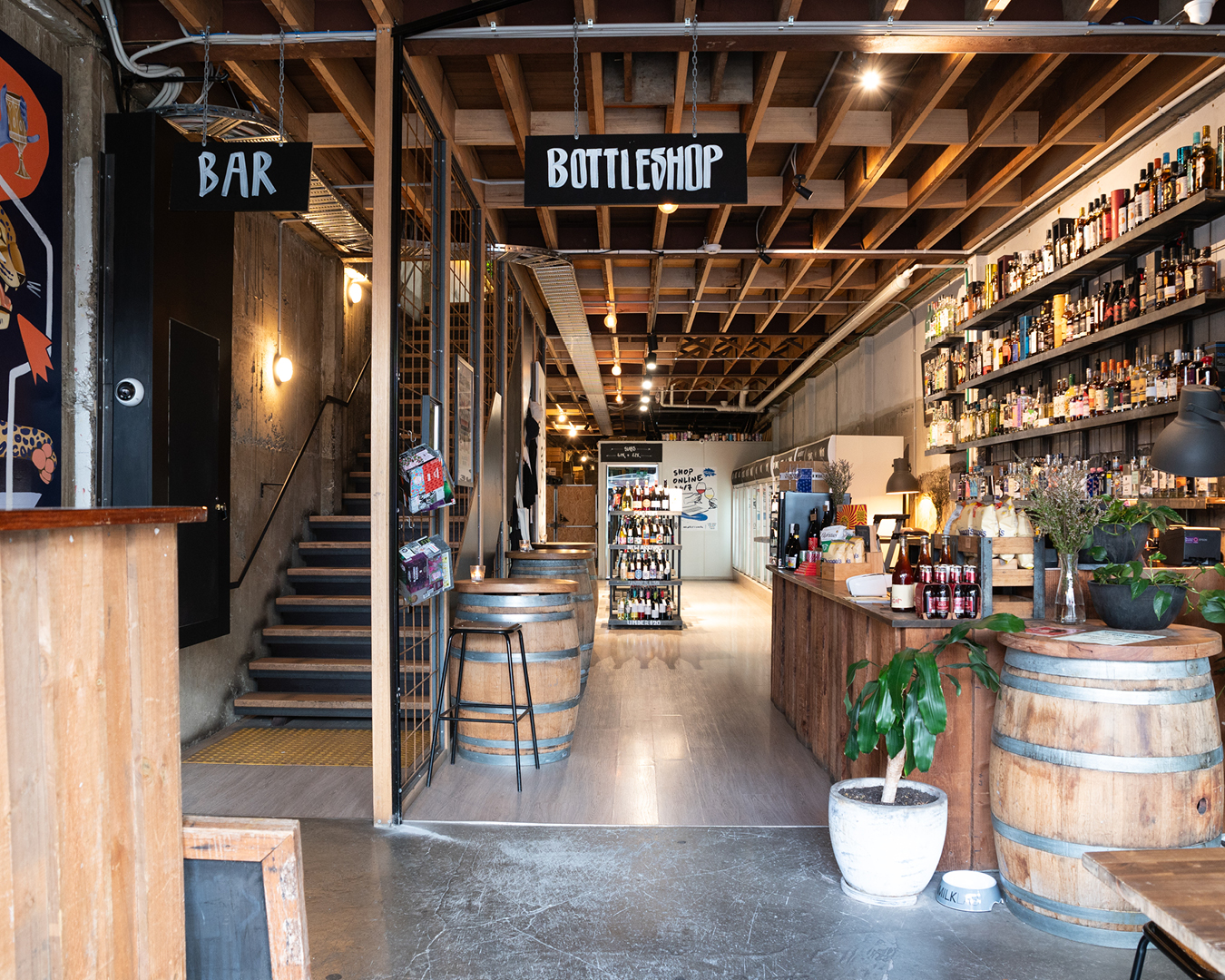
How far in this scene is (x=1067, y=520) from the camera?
2.98 metres

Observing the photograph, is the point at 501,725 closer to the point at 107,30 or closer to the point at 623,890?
the point at 623,890

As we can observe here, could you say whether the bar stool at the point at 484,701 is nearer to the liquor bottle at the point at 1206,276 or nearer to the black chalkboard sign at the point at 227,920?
the black chalkboard sign at the point at 227,920

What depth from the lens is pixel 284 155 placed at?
10.7 feet

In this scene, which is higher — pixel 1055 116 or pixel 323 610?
pixel 1055 116

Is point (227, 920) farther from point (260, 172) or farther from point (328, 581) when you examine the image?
point (328, 581)

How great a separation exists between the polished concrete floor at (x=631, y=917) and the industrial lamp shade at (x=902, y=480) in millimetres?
4983

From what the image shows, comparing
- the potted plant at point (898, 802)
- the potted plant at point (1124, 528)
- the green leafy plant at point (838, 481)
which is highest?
the green leafy plant at point (838, 481)

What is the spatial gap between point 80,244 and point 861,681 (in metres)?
3.95

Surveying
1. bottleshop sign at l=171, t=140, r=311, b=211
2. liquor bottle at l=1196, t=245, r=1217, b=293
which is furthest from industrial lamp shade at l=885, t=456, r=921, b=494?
bottleshop sign at l=171, t=140, r=311, b=211

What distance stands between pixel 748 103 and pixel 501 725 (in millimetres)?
3601

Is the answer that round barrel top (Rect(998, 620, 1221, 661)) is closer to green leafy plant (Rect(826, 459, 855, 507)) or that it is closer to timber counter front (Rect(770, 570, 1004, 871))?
timber counter front (Rect(770, 570, 1004, 871))

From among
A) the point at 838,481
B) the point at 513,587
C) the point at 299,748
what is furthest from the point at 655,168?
the point at 838,481

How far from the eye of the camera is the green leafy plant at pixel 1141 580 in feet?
8.77

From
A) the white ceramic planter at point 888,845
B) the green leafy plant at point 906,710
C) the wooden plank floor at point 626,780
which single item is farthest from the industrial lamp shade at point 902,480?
the white ceramic planter at point 888,845
